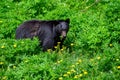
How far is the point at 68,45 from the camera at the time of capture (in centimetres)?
1037

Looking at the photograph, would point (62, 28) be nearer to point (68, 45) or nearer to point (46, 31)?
point (46, 31)

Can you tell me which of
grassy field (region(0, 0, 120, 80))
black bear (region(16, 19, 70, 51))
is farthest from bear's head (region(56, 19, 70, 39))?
grassy field (region(0, 0, 120, 80))

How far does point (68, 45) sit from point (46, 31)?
737mm

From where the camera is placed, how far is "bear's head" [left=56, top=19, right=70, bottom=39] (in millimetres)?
9890

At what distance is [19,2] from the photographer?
1316 centimetres

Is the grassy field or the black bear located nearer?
the grassy field

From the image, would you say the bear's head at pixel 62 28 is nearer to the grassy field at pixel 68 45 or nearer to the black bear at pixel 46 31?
the black bear at pixel 46 31

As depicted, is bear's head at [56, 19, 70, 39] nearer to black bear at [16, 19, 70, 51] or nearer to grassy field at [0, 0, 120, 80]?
black bear at [16, 19, 70, 51]

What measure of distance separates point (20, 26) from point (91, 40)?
213cm

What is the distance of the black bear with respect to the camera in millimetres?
9945

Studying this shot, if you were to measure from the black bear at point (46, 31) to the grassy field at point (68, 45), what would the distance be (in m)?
0.34

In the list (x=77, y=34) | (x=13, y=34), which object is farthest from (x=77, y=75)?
(x=13, y=34)

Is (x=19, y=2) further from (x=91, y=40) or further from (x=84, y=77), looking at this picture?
(x=84, y=77)

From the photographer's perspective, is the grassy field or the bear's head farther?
the bear's head
